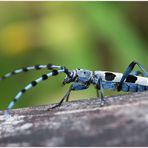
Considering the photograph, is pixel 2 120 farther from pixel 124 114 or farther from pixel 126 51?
pixel 126 51

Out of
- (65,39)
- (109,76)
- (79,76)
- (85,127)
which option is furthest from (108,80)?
(85,127)

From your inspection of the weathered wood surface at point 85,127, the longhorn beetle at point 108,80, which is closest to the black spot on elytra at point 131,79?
the longhorn beetle at point 108,80

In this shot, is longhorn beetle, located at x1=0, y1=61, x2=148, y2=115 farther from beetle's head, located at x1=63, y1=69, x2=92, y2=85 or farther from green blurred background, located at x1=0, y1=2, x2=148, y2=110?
green blurred background, located at x1=0, y1=2, x2=148, y2=110

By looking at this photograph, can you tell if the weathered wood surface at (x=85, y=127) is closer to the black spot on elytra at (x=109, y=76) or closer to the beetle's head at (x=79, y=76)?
the beetle's head at (x=79, y=76)

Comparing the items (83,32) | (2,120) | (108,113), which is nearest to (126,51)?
(83,32)

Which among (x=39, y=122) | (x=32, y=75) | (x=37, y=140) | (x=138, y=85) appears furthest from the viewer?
(x=32, y=75)

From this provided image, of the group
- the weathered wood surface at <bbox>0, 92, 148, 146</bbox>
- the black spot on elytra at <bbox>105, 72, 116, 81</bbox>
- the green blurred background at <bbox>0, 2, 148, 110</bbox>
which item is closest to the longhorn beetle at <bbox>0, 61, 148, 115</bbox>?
the black spot on elytra at <bbox>105, 72, 116, 81</bbox>
